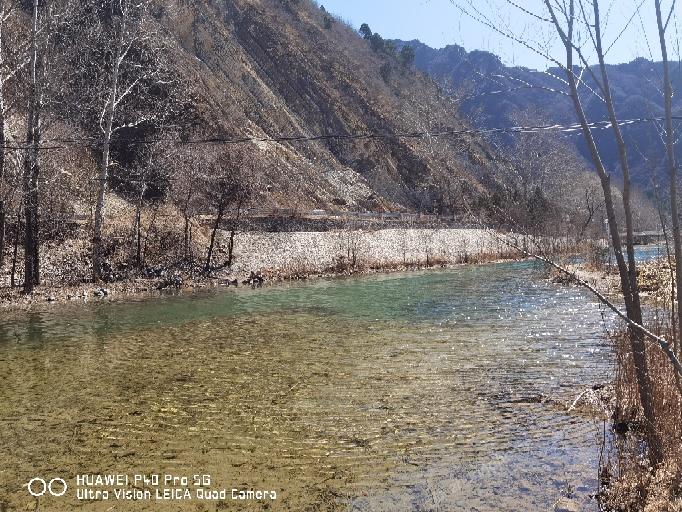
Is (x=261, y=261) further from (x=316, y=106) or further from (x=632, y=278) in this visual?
(x=316, y=106)

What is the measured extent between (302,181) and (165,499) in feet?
158

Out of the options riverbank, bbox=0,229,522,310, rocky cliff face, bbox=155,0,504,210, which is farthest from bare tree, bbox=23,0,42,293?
rocky cliff face, bbox=155,0,504,210

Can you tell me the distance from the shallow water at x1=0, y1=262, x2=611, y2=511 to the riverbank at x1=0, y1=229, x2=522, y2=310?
6301 mm

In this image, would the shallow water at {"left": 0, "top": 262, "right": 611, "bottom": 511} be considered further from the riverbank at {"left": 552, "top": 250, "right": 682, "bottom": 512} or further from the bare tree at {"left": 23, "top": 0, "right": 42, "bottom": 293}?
the bare tree at {"left": 23, "top": 0, "right": 42, "bottom": 293}

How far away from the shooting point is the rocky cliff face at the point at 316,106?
52.2 meters

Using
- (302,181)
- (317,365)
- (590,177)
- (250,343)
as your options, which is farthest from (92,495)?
(590,177)

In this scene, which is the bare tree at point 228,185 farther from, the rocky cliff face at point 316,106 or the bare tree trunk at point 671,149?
the bare tree trunk at point 671,149

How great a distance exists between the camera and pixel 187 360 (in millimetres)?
9422

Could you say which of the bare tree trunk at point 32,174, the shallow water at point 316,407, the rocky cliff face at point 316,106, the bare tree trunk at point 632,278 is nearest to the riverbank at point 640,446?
the bare tree trunk at point 632,278

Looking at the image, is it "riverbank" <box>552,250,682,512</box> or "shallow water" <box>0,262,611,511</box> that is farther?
"shallow water" <box>0,262,611,511</box>

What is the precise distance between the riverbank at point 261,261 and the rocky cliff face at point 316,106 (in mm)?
14416

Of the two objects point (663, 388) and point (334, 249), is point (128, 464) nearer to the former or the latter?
point (663, 388)

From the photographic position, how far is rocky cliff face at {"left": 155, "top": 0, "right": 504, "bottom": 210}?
5219cm

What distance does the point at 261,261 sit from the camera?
28.0 metres
